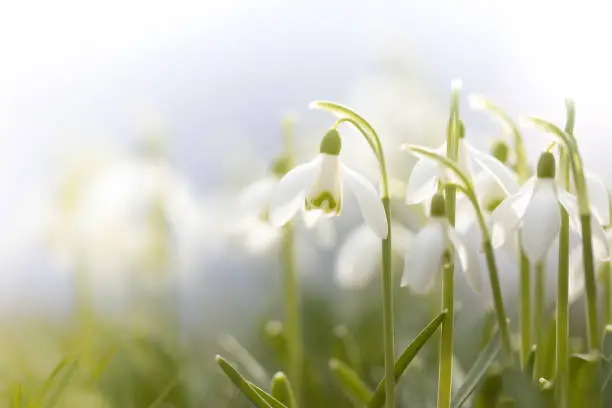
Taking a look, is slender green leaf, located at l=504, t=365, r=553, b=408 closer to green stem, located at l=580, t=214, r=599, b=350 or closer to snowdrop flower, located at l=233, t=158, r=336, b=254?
green stem, located at l=580, t=214, r=599, b=350

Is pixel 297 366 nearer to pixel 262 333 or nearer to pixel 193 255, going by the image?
pixel 262 333

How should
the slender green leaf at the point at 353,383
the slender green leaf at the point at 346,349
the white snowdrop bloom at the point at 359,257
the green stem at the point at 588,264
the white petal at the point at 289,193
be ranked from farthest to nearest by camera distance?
1. the slender green leaf at the point at 346,349
2. the white snowdrop bloom at the point at 359,257
3. the slender green leaf at the point at 353,383
4. the white petal at the point at 289,193
5. the green stem at the point at 588,264

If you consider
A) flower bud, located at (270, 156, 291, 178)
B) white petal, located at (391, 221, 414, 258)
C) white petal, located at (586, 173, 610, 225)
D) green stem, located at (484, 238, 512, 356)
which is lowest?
white petal, located at (391, 221, 414, 258)

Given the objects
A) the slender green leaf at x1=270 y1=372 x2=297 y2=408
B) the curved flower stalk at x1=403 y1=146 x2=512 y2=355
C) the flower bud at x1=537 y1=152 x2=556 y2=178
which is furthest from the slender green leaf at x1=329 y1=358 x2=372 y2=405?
the flower bud at x1=537 y1=152 x2=556 y2=178

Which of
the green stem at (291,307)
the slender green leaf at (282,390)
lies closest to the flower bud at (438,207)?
the slender green leaf at (282,390)

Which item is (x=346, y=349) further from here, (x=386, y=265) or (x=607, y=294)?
(x=386, y=265)

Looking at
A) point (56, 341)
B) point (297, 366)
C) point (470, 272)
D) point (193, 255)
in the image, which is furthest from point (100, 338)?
point (470, 272)

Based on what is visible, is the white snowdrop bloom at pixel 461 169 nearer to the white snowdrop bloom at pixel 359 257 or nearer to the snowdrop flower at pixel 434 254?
the snowdrop flower at pixel 434 254
